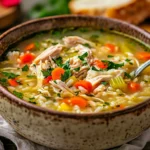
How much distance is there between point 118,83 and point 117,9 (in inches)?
89.9

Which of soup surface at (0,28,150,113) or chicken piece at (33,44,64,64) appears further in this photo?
chicken piece at (33,44,64,64)

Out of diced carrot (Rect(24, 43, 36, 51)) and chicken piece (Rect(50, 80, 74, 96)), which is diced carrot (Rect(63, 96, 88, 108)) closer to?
chicken piece (Rect(50, 80, 74, 96))

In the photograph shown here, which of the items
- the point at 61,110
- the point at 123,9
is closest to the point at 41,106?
the point at 61,110

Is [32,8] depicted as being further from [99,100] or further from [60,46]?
[99,100]

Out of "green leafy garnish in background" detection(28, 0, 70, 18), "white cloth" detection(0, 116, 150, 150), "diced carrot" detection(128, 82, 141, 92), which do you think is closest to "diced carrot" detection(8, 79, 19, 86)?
"white cloth" detection(0, 116, 150, 150)

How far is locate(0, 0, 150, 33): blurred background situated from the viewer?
514cm

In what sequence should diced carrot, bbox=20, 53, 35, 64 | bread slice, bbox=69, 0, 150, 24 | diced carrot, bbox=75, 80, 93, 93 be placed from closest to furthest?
1. diced carrot, bbox=75, 80, 93, 93
2. diced carrot, bbox=20, 53, 35, 64
3. bread slice, bbox=69, 0, 150, 24

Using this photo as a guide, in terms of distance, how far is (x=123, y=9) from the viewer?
5152mm

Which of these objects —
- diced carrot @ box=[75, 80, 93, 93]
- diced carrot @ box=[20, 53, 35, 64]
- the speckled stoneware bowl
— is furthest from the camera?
diced carrot @ box=[20, 53, 35, 64]

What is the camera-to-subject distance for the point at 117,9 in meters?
A: 5.11

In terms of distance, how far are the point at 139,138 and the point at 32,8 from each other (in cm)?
299

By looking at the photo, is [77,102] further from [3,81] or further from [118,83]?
[3,81]

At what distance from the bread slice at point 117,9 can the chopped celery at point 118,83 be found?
2.23 m

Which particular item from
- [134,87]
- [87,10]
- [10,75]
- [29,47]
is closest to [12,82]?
[10,75]
